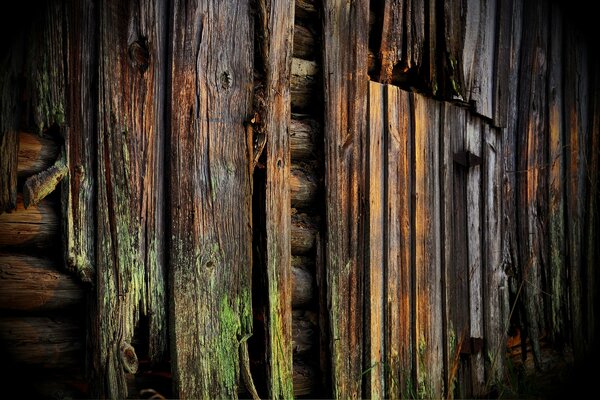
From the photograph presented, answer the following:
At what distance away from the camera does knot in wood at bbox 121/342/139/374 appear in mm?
2264

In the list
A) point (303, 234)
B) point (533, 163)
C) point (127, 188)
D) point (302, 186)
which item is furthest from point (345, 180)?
point (533, 163)

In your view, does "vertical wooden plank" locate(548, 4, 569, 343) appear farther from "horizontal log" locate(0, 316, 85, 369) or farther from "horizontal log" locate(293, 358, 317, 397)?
"horizontal log" locate(0, 316, 85, 369)

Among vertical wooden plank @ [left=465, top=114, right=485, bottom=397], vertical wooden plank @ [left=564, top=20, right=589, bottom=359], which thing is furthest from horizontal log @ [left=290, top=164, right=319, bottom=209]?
vertical wooden plank @ [left=564, top=20, right=589, bottom=359]

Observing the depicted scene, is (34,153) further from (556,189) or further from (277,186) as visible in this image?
(556,189)

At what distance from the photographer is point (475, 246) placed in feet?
12.8

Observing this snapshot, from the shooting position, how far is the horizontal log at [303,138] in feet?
9.55

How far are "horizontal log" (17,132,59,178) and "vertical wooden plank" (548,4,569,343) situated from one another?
372 centimetres

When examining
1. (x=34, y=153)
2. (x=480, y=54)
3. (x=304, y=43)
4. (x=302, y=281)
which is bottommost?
(x=302, y=281)

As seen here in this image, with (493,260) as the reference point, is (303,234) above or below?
above

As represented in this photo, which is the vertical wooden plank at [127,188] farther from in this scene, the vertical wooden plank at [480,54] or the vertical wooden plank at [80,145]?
the vertical wooden plank at [480,54]

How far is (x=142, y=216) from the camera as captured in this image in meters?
2.35

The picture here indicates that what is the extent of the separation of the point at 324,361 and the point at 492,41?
2.59 metres

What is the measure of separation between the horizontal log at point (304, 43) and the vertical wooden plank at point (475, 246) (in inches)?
55.5

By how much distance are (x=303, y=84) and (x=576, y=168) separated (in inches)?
113
